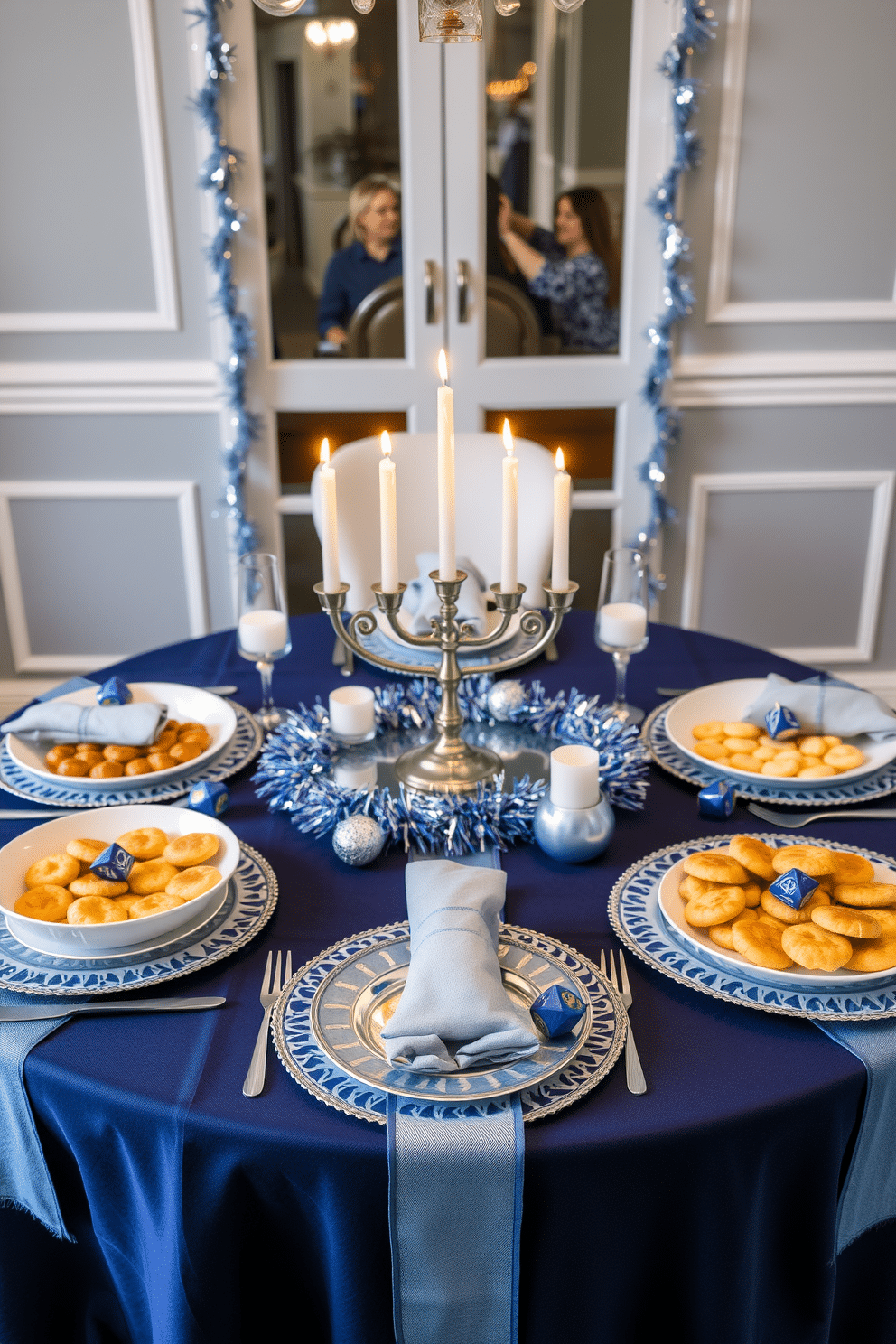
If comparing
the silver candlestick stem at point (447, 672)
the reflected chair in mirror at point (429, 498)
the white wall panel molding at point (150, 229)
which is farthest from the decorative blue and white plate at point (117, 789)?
the white wall panel molding at point (150, 229)

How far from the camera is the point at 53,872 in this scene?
1.09 m

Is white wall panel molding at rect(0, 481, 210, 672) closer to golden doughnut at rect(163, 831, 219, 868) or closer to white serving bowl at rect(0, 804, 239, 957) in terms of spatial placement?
white serving bowl at rect(0, 804, 239, 957)

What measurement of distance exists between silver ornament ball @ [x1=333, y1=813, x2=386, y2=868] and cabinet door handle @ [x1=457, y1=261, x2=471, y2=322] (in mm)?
1915

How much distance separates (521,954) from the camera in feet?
3.37

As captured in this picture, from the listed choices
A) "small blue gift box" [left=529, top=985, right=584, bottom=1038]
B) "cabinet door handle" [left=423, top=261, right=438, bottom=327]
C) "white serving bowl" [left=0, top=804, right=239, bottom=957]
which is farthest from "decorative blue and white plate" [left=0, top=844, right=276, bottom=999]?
"cabinet door handle" [left=423, top=261, right=438, bottom=327]

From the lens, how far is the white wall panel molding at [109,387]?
2.82m

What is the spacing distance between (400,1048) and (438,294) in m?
2.25

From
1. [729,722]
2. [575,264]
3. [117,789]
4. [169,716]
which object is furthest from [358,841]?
[575,264]

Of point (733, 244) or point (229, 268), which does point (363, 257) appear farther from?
point (733, 244)

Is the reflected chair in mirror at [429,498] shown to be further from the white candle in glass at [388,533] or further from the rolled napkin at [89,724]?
the white candle in glass at [388,533]

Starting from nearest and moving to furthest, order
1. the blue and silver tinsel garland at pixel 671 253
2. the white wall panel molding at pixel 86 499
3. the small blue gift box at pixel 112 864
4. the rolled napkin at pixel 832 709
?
the small blue gift box at pixel 112 864
the rolled napkin at pixel 832 709
the blue and silver tinsel garland at pixel 671 253
the white wall panel molding at pixel 86 499

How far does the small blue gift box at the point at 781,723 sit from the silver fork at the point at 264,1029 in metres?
0.68

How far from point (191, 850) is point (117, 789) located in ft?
0.85

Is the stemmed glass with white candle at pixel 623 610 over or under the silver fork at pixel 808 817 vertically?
over
